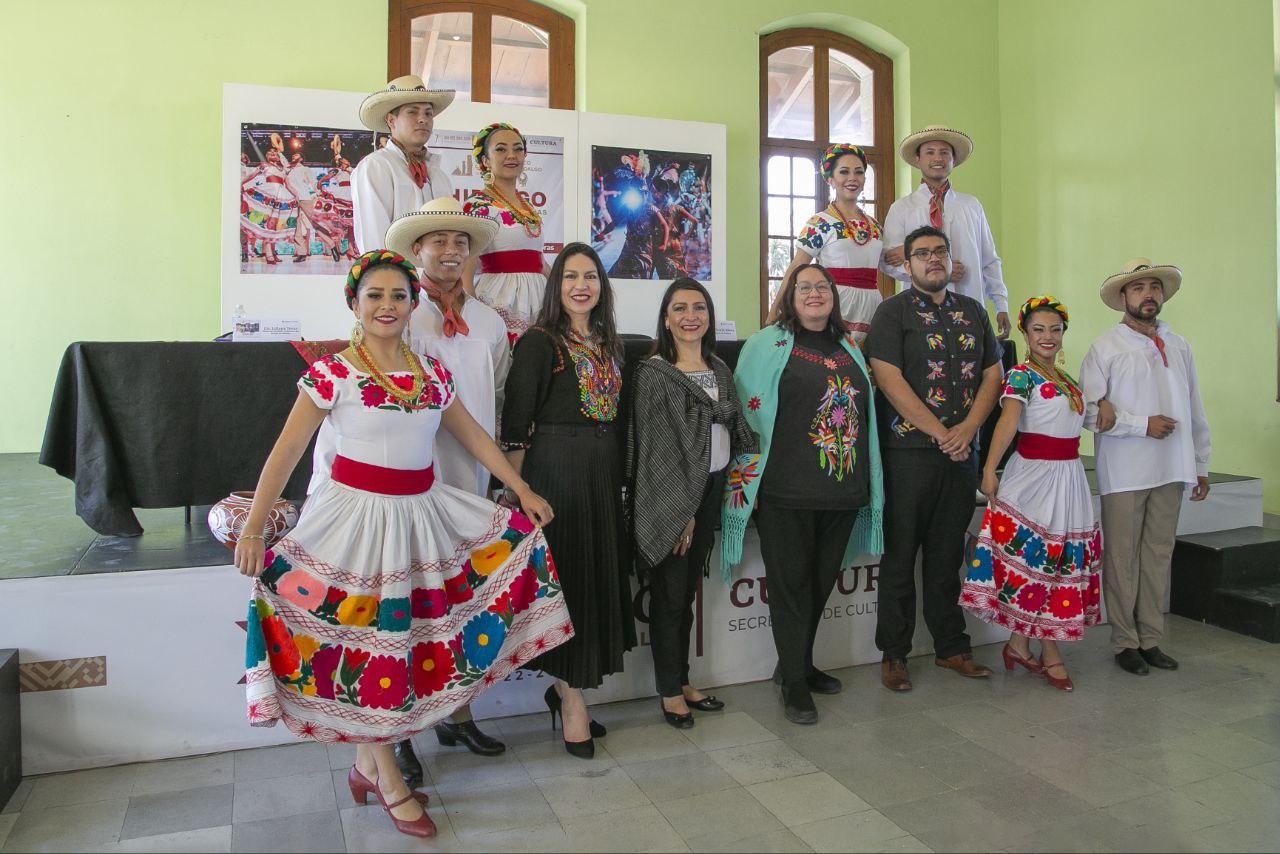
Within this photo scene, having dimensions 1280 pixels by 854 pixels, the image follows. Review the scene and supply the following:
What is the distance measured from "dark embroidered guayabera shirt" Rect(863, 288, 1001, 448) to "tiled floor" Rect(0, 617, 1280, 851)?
40.4 inches

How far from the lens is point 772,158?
24.6 feet

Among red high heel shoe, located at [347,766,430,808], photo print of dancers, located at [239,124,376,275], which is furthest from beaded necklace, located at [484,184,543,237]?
photo print of dancers, located at [239,124,376,275]

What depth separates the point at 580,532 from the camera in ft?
9.40

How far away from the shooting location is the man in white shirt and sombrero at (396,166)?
Answer: 10.3 ft

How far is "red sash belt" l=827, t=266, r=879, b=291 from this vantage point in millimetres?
3883

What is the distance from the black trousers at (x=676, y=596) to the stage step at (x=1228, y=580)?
2788mm

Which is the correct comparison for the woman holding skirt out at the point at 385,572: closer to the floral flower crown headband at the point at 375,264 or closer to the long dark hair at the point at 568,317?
the floral flower crown headband at the point at 375,264

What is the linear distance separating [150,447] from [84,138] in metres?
3.69

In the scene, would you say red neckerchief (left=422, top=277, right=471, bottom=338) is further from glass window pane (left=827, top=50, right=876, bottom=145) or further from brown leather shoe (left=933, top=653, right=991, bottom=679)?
glass window pane (left=827, top=50, right=876, bottom=145)

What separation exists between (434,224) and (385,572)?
1.07m

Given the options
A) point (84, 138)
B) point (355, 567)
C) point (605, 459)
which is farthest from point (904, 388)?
point (84, 138)

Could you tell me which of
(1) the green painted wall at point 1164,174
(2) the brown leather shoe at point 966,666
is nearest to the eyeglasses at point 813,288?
(2) the brown leather shoe at point 966,666

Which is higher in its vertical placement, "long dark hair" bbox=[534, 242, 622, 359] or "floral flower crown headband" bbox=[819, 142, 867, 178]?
"floral flower crown headband" bbox=[819, 142, 867, 178]

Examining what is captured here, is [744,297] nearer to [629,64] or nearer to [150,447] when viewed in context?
[629,64]
